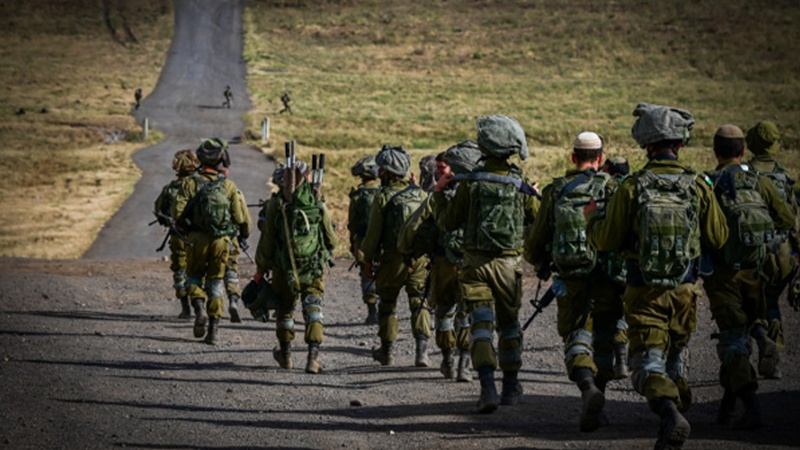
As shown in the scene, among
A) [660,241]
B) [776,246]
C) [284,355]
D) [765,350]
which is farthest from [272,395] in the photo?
[776,246]

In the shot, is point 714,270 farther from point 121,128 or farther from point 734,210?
point 121,128

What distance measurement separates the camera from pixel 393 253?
12188mm

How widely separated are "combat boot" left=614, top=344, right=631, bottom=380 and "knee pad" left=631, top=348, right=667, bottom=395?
377cm

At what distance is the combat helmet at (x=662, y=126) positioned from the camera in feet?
26.2

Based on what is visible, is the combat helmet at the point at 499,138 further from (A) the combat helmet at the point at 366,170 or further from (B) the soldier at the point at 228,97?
(B) the soldier at the point at 228,97

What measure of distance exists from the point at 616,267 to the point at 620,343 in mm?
2951

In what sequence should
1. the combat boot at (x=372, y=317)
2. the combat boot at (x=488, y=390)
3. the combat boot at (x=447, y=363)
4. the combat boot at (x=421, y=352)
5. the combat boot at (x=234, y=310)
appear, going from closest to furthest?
the combat boot at (x=488, y=390) < the combat boot at (x=447, y=363) < the combat boot at (x=421, y=352) < the combat boot at (x=234, y=310) < the combat boot at (x=372, y=317)

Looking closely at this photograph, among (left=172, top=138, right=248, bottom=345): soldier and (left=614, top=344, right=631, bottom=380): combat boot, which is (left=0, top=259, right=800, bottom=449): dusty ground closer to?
(left=614, top=344, right=631, bottom=380): combat boot

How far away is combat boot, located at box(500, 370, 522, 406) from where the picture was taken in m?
9.73

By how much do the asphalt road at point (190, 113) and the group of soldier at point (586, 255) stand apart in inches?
553

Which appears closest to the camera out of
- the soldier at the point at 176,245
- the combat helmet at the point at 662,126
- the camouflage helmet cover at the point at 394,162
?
the combat helmet at the point at 662,126

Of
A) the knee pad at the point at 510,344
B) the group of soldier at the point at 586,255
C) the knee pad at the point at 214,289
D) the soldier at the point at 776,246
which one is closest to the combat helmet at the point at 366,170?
the group of soldier at the point at 586,255

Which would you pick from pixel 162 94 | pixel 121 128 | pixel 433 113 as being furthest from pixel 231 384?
pixel 162 94

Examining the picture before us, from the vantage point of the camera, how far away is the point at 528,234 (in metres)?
9.25
